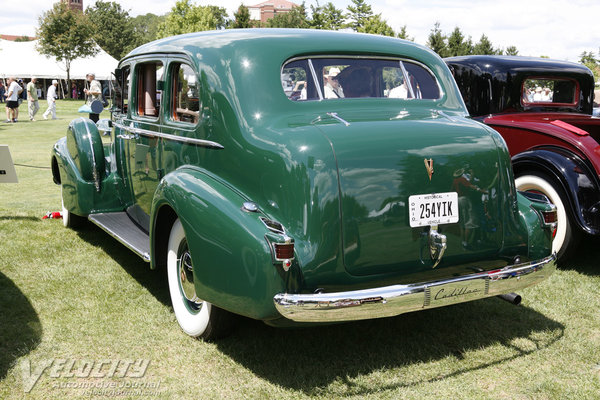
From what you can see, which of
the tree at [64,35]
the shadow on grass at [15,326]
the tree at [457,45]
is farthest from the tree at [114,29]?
the shadow on grass at [15,326]

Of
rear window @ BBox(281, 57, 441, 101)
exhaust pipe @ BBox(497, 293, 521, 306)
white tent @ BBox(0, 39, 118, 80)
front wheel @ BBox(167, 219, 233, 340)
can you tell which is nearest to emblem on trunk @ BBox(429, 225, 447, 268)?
exhaust pipe @ BBox(497, 293, 521, 306)

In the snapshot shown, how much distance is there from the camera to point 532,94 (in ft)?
21.2

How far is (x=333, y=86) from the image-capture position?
3.82 metres

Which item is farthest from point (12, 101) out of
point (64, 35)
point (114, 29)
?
point (114, 29)

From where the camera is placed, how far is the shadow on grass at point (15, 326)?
3.52 metres

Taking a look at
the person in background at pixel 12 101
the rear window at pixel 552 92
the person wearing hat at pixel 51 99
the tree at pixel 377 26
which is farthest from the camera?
the tree at pixel 377 26

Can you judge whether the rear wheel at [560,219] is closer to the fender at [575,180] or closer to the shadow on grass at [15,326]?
the fender at [575,180]

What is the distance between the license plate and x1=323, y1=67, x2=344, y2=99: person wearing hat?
979 mm

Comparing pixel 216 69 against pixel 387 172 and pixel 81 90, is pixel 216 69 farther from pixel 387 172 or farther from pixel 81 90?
pixel 81 90

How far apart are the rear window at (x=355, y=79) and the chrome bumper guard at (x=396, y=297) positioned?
137 cm

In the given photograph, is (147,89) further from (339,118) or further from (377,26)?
(377,26)

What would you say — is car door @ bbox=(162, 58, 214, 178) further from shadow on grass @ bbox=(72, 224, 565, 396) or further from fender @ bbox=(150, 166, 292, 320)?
shadow on grass @ bbox=(72, 224, 565, 396)

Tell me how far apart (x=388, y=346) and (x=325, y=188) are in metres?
1.28

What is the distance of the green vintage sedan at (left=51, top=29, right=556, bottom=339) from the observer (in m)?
3.00
